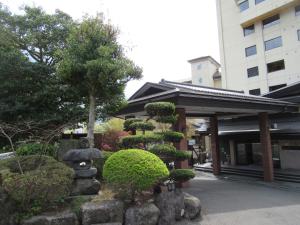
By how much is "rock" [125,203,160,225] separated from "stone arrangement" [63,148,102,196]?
1.31 metres

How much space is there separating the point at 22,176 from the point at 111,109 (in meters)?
5.75

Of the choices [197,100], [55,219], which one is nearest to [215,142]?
[197,100]

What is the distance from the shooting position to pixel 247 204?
9141 millimetres

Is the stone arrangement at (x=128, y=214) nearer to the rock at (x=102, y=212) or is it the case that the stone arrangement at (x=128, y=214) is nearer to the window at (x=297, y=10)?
the rock at (x=102, y=212)

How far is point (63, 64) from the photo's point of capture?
882cm

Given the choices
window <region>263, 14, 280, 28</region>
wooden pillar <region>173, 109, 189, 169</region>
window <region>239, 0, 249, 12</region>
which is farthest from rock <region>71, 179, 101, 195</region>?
window <region>239, 0, 249, 12</region>

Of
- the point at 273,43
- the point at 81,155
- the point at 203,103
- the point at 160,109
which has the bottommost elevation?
the point at 81,155

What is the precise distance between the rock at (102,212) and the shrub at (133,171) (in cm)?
44

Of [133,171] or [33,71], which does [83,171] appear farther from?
[33,71]

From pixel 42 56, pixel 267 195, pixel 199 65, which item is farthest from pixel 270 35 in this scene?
pixel 42 56

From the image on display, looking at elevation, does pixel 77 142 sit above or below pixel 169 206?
above

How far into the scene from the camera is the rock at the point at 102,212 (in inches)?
231

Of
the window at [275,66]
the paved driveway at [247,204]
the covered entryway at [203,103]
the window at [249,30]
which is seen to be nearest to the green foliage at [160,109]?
the covered entryway at [203,103]

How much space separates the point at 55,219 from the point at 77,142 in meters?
3.19
